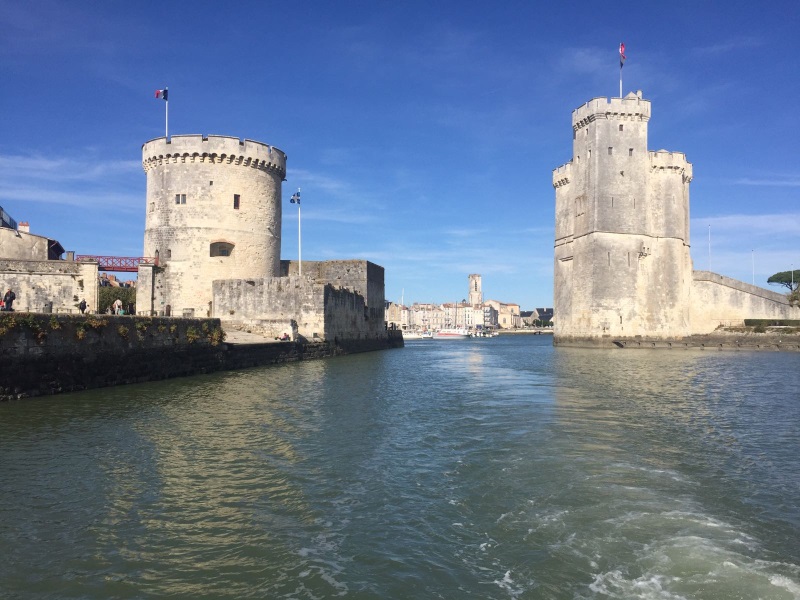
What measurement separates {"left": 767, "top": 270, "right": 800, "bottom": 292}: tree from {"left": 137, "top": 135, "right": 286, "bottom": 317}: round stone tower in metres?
67.7

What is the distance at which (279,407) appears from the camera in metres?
12.5

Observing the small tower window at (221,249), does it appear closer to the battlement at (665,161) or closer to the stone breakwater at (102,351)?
the stone breakwater at (102,351)

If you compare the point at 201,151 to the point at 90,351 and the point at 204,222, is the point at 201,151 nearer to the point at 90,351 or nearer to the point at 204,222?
the point at 204,222

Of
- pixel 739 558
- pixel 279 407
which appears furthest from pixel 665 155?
pixel 739 558

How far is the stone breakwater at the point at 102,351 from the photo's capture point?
12.5 metres

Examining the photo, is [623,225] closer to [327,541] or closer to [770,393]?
[770,393]

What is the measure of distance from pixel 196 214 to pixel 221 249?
2286 mm

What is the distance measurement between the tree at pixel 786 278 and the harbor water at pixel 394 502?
2847 inches

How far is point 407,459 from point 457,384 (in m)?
10.9

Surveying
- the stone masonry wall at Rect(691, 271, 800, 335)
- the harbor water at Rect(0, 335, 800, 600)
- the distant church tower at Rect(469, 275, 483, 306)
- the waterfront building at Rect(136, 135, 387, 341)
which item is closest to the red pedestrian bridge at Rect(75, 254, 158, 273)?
the waterfront building at Rect(136, 135, 387, 341)

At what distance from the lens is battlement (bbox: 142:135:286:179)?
31625mm

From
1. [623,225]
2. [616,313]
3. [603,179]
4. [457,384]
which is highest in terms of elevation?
[603,179]

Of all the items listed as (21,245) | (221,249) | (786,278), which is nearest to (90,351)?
(221,249)

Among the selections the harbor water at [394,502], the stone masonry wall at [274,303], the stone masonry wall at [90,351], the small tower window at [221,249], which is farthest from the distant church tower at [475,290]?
the harbor water at [394,502]
